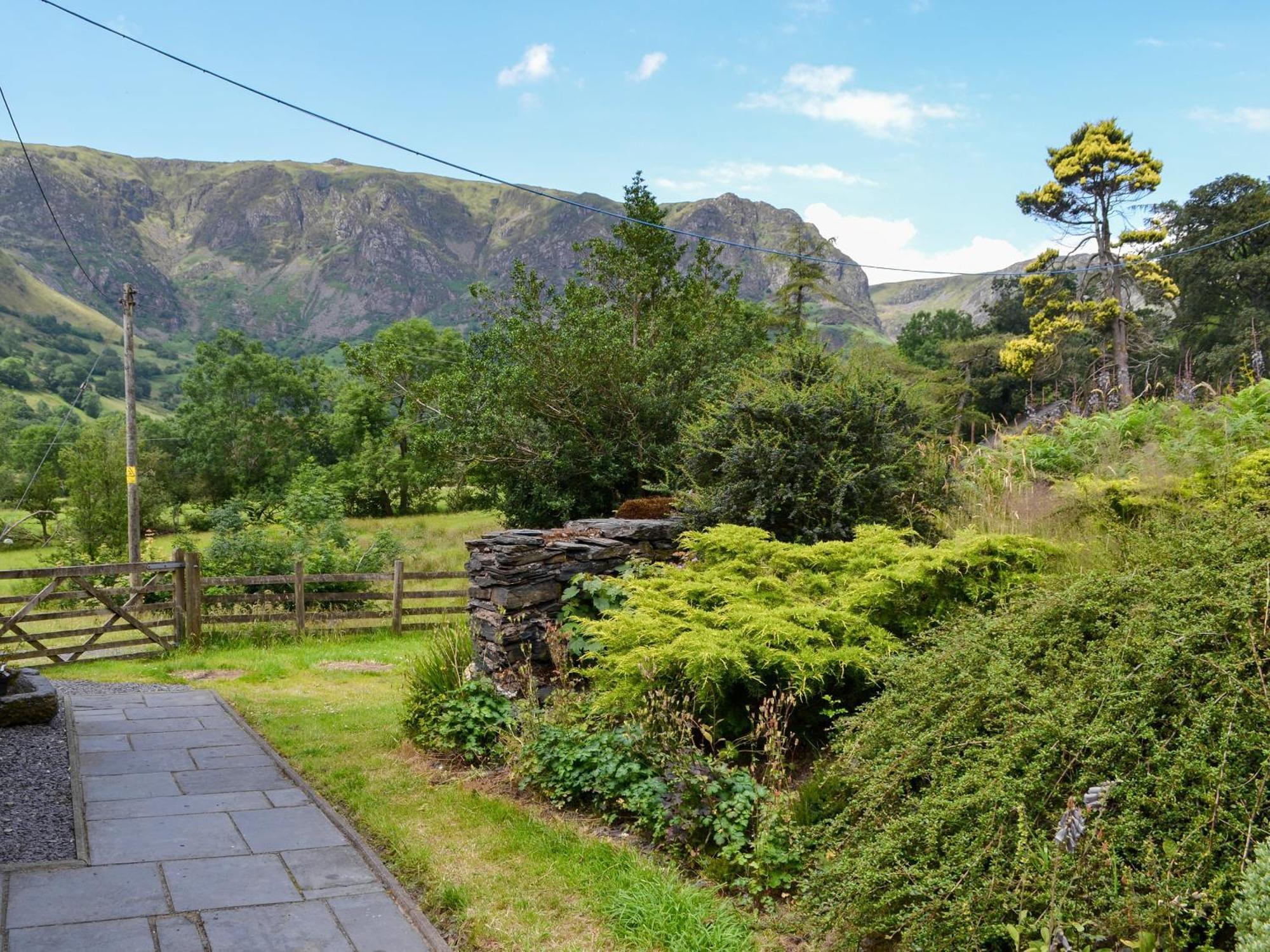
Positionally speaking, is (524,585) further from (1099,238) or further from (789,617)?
(1099,238)

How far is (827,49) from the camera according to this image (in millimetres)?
9797

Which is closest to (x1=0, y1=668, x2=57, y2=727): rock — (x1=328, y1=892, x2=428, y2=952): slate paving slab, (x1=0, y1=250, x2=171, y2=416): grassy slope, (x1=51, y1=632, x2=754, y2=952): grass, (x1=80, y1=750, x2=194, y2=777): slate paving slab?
(x1=80, y1=750, x2=194, y2=777): slate paving slab

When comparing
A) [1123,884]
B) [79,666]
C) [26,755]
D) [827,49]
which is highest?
[827,49]

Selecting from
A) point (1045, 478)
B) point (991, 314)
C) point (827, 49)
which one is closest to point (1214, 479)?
point (1045, 478)

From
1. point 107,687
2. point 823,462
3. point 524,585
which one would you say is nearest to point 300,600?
point 107,687

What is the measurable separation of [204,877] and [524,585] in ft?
9.63

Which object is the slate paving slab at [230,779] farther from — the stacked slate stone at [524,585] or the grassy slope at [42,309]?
the grassy slope at [42,309]

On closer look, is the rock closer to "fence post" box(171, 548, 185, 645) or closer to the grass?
the grass

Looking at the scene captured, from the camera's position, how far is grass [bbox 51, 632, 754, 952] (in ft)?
10.7

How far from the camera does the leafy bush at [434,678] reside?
20.5ft

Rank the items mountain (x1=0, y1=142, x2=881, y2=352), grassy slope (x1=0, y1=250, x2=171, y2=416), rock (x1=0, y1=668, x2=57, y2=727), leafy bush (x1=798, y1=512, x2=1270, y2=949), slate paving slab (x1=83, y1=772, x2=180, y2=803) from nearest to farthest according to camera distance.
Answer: leafy bush (x1=798, y1=512, x2=1270, y2=949) → slate paving slab (x1=83, y1=772, x2=180, y2=803) → rock (x1=0, y1=668, x2=57, y2=727) → grassy slope (x1=0, y1=250, x2=171, y2=416) → mountain (x1=0, y1=142, x2=881, y2=352)

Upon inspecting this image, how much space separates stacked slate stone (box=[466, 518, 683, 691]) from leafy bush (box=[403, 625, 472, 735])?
15cm

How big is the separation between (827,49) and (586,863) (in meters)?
9.50

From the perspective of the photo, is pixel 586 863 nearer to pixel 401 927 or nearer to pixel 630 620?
pixel 401 927
